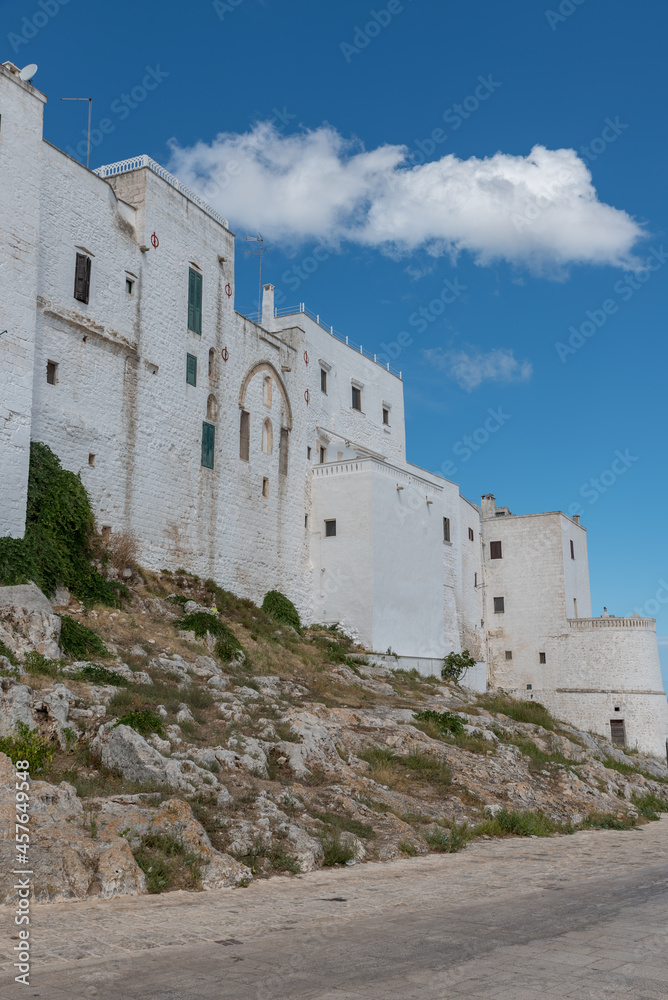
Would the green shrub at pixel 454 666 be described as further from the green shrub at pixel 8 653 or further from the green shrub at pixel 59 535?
the green shrub at pixel 8 653

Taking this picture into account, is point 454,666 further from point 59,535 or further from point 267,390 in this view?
point 59,535

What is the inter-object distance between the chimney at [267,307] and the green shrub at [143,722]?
2303 centimetres

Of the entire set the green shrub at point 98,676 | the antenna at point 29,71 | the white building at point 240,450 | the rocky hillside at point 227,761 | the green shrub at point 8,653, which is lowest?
the rocky hillside at point 227,761

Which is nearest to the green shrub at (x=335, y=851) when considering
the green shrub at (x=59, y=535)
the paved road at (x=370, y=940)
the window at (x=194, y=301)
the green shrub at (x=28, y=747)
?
the paved road at (x=370, y=940)

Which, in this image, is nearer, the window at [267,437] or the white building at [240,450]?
the white building at [240,450]

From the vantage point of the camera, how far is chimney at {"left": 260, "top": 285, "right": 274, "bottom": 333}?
33531mm

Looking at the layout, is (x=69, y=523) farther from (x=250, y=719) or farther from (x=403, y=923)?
(x=403, y=923)

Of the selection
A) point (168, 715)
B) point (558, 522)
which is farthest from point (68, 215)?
point (558, 522)

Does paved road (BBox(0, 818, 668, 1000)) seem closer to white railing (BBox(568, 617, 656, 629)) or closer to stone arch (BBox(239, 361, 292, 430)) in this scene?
stone arch (BBox(239, 361, 292, 430))

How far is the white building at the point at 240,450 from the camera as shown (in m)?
20.8

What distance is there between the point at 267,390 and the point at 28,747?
20.9 m

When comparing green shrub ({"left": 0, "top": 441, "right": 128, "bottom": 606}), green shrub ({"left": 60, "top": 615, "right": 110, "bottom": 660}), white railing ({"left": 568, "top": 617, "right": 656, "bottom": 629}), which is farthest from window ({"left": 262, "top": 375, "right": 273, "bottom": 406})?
white railing ({"left": 568, "top": 617, "right": 656, "bottom": 629})

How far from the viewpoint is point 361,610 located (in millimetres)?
30156

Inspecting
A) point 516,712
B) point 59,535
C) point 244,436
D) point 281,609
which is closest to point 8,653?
point 59,535
